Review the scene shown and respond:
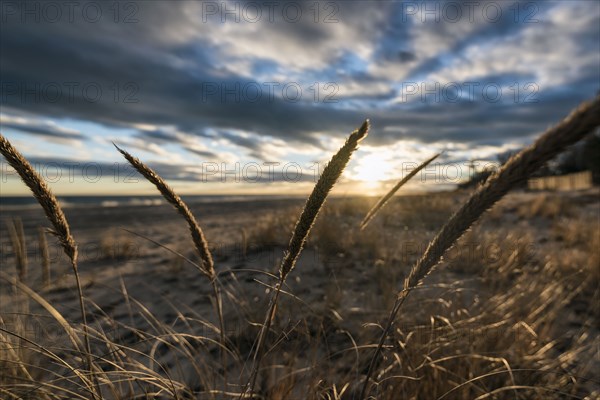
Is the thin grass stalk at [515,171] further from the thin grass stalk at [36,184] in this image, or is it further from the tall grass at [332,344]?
the thin grass stalk at [36,184]

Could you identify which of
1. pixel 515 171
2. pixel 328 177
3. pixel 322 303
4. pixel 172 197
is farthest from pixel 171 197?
pixel 322 303

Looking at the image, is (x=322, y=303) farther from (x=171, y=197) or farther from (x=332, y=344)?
(x=171, y=197)

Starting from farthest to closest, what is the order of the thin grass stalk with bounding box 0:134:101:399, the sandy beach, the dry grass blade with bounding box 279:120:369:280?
the sandy beach
the thin grass stalk with bounding box 0:134:101:399
the dry grass blade with bounding box 279:120:369:280

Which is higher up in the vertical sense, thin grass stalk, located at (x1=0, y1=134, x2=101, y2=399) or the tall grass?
thin grass stalk, located at (x1=0, y1=134, x2=101, y2=399)

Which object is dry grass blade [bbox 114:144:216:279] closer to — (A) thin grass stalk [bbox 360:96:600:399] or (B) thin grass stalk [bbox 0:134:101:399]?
(B) thin grass stalk [bbox 0:134:101:399]

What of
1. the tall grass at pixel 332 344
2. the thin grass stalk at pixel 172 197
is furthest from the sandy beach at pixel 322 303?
the thin grass stalk at pixel 172 197

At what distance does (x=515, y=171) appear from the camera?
0.70 meters

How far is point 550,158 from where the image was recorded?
0.65m

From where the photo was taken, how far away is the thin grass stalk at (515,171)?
0.58 metres

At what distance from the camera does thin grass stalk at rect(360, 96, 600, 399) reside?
0.58m

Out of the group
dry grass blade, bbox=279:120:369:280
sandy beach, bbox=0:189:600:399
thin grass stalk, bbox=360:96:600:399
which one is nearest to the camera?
thin grass stalk, bbox=360:96:600:399

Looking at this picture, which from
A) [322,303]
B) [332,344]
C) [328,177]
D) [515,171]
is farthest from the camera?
[322,303]

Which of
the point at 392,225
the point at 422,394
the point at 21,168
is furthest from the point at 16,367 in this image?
the point at 392,225

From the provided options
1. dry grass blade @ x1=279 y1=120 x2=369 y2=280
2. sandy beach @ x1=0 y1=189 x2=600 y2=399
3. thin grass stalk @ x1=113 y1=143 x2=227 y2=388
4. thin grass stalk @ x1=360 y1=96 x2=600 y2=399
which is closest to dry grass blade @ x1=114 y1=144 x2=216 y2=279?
thin grass stalk @ x1=113 y1=143 x2=227 y2=388
